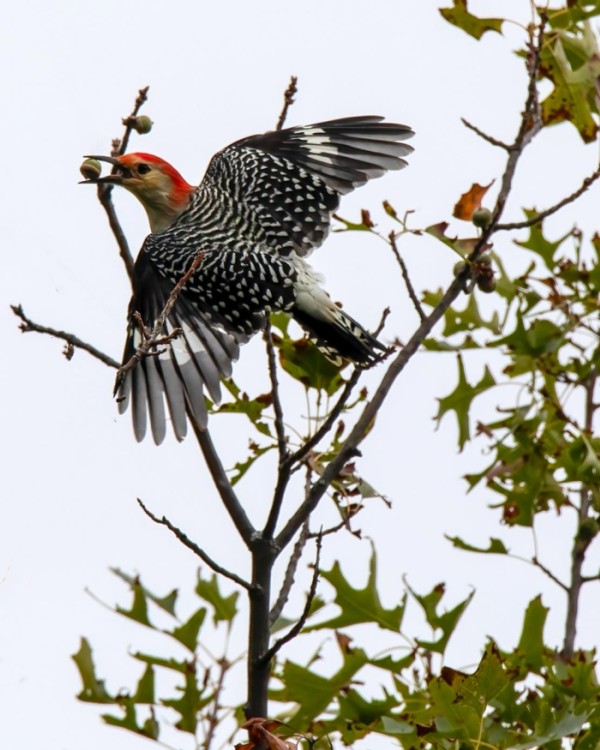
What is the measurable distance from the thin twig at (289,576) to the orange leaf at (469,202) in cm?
99

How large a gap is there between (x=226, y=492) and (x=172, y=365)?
108 centimetres

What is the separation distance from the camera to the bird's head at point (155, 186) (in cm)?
514

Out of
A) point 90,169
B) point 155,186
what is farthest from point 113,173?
point 90,169

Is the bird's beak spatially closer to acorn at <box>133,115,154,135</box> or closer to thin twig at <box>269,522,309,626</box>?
acorn at <box>133,115,154,135</box>

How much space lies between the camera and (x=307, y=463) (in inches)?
139

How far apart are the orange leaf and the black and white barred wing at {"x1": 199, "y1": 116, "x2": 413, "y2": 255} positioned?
4.56 ft

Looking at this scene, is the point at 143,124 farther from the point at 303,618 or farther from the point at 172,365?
the point at 303,618

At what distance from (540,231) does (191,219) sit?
1383mm

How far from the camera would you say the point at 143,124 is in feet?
12.7

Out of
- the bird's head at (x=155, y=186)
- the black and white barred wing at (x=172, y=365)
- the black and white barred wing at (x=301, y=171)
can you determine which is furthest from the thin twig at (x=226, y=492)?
the bird's head at (x=155, y=186)

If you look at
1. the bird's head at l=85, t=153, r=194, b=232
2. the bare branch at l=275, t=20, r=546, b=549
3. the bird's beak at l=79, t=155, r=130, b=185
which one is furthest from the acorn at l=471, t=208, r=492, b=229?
the bird's head at l=85, t=153, r=194, b=232

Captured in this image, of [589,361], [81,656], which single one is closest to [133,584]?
[81,656]

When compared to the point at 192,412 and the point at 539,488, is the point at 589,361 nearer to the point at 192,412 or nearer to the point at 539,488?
the point at 539,488

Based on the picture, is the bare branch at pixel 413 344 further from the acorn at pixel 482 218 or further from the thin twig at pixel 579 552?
the thin twig at pixel 579 552
